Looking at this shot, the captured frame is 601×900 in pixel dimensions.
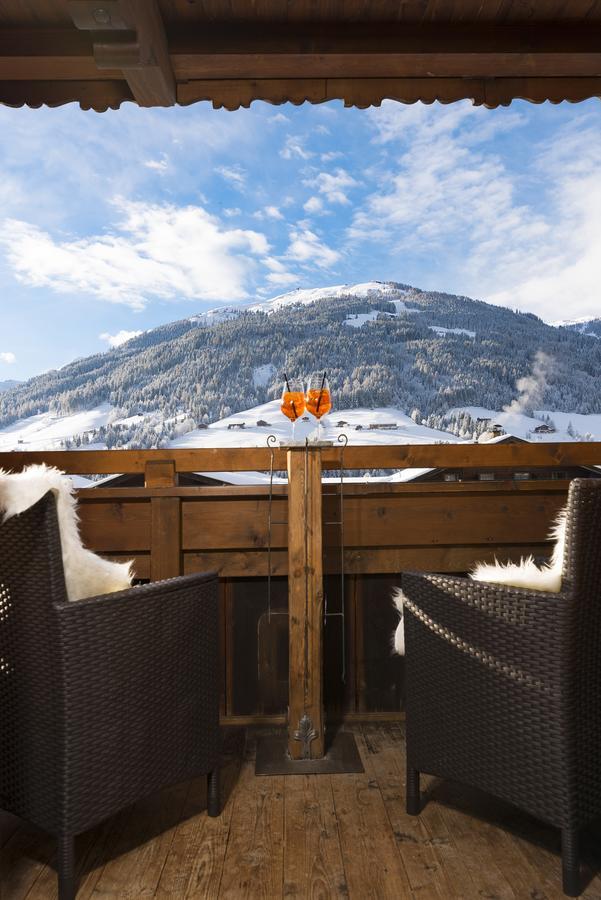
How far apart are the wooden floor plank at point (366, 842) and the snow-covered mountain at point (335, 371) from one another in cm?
156

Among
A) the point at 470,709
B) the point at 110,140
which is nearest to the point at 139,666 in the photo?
the point at 470,709

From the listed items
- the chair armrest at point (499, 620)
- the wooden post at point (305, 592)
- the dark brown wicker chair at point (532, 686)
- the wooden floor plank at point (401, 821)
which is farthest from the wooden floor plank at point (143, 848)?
the chair armrest at point (499, 620)

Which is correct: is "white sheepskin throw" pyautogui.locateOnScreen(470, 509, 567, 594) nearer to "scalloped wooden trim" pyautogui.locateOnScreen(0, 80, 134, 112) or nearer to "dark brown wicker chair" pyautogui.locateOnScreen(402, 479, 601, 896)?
"dark brown wicker chair" pyautogui.locateOnScreen(402, 479, 601, 896)

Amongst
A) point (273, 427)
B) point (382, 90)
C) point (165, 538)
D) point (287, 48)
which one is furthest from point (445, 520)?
point (287, 48)

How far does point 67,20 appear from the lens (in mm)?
2240

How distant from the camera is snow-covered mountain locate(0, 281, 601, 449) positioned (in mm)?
3248

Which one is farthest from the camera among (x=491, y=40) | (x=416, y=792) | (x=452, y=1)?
(x=491, y=40)

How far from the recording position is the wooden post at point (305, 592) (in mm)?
2162

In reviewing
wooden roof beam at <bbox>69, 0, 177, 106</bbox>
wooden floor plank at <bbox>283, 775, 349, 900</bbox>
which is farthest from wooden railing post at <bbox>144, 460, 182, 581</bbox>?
wooden roof beam at <bbox>69, 0, 177, 106</bbox>

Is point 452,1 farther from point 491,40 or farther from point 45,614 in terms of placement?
Result: point 45,614

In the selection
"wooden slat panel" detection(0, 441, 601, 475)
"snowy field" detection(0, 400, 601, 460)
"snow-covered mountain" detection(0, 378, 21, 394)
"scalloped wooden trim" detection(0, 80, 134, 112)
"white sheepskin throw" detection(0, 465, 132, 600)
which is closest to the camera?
"white sheepskin throw" detection(0, 465, 132, 600)

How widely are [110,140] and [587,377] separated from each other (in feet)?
9.61

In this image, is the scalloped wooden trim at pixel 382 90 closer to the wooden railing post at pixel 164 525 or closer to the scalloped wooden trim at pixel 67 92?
the scalloped wooden trim at pixel 67 92

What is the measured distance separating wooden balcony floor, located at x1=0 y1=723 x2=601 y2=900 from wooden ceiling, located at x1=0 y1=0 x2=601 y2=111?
7.36 ft
